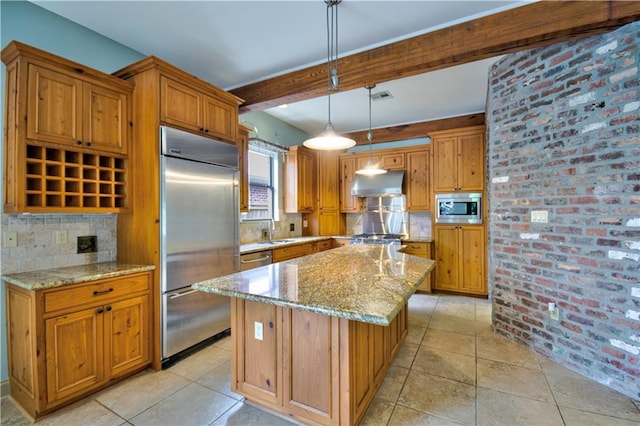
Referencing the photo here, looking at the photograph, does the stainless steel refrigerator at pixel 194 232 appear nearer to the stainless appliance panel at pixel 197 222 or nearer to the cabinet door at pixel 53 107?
the stainless appliance panel at pixel 197 222

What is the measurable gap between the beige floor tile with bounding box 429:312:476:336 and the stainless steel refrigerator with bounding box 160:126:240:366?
7.66 feet

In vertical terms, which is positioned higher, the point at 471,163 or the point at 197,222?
the point at 471,163

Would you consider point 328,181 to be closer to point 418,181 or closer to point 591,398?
point 418,181

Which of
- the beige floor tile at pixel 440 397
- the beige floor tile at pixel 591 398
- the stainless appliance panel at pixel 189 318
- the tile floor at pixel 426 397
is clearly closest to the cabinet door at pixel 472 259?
the tile floor at pixel 426 397

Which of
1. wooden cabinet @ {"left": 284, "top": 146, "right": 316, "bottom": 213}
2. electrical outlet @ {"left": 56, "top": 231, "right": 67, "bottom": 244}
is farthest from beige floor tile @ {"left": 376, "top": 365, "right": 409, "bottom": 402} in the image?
wooden cabinet @ {"left": 284, "top": 146, "right": 316, "bottom": 213}

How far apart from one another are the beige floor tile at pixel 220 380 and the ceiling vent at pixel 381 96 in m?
3.52

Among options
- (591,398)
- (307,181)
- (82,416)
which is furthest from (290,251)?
(591,398)

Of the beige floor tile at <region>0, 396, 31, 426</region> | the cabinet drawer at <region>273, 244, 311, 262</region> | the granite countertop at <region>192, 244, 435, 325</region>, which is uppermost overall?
the granite countertop at <region>192, 244, 435, 325</region>

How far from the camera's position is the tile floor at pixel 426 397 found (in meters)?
1.83

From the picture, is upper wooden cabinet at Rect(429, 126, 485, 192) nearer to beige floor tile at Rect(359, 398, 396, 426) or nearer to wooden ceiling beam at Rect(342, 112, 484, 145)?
wooden ceiling beam at Rect(342, 112, 484, 145)

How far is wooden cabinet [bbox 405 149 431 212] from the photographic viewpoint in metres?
4.83

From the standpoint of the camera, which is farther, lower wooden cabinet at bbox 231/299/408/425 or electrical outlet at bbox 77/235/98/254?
electrical outlet at bbox 77/235/98/254

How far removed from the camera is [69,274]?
2.05 meters

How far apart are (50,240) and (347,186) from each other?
4.27 meters
